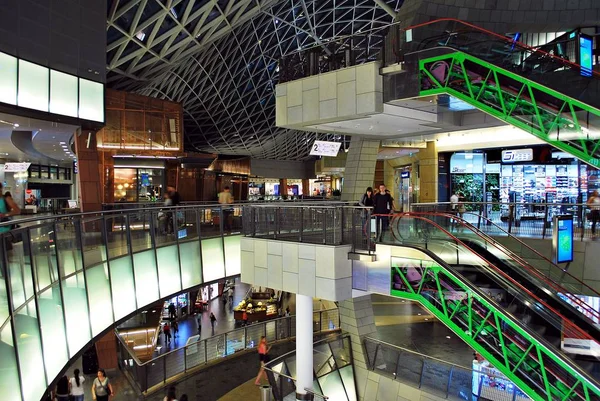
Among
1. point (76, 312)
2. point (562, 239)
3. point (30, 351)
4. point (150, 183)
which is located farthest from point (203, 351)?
point (150, 183)

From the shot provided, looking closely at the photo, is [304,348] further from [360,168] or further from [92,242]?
[360,168]

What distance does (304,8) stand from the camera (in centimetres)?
4109

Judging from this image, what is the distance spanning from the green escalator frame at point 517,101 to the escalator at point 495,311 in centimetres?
335

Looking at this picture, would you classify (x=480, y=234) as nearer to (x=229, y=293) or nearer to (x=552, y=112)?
(x=552, y=112)

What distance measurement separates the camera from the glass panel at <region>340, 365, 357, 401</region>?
18.1m

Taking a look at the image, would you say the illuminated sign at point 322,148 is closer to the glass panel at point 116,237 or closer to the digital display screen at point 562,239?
the glass panel at point 116,237

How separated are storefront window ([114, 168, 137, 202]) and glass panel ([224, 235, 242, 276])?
19416mm

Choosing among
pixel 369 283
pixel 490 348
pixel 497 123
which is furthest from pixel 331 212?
pixel 497 123

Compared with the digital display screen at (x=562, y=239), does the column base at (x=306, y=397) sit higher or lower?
lower

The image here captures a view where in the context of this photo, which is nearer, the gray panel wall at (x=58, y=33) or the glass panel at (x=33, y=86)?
the gray panel wall at (x=58, y=33)

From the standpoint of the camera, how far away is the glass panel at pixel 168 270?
15.4 meters

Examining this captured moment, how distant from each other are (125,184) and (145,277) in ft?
75.5

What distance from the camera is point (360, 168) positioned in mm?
20688

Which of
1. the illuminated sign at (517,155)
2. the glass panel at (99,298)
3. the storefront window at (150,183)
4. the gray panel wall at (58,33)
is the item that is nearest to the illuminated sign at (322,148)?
the gray panel wall at (58,33)
